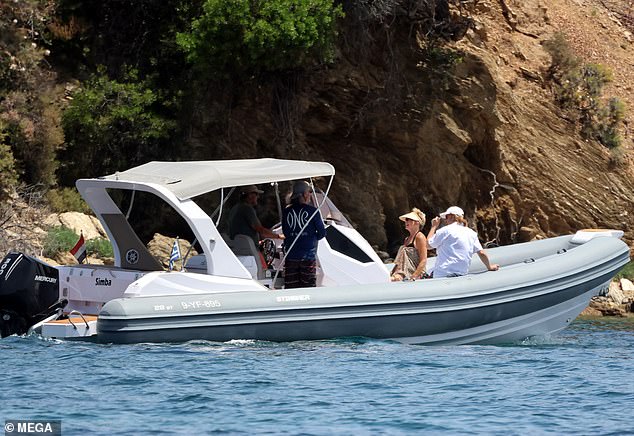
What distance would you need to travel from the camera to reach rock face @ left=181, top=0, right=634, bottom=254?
20844 mm

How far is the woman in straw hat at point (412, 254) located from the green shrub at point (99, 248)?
581 cm

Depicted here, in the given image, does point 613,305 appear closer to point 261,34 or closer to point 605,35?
point 261,34

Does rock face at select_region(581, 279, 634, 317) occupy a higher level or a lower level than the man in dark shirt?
lower

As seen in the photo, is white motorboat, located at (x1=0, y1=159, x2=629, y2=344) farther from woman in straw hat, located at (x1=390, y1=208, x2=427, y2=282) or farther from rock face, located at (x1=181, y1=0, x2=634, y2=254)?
rock face, located at (x1=181, y1=0, x2=634, y2=254)

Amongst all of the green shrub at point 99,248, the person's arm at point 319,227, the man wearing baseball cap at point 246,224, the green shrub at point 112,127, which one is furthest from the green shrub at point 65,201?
the person's arm at point 319,227

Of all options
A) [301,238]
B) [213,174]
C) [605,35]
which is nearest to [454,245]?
[301,238]

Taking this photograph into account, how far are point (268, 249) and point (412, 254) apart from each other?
5.31 feet

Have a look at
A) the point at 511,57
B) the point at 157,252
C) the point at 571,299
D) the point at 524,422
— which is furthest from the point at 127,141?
the point at 524,422

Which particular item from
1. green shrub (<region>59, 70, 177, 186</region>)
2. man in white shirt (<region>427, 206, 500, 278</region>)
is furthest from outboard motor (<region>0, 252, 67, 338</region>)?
green shrub (<region>59, 70, 177, 186</region>)

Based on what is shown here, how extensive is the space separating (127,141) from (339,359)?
1074 cm

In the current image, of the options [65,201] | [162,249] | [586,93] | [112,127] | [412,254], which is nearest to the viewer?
[412,254]

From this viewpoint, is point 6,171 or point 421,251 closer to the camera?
point 421,251

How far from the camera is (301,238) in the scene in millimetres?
11859

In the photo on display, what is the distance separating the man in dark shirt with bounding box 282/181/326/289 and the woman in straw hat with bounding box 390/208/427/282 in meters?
0.95
